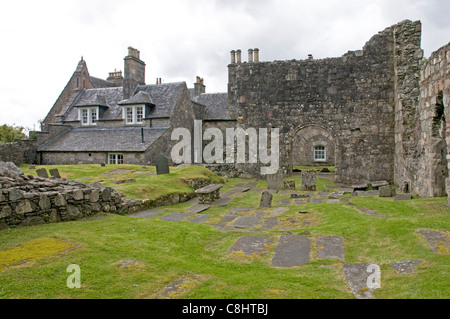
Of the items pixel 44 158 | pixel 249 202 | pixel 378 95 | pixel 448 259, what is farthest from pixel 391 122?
pixel 44 158

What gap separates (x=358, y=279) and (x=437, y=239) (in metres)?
2.21

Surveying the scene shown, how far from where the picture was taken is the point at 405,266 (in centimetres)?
524

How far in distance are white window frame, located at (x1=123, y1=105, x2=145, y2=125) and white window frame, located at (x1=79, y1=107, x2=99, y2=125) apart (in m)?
3.33

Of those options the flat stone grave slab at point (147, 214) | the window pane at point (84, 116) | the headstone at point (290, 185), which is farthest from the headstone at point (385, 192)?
the window pane at point (84, 116)

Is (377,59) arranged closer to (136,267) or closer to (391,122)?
(391,122)

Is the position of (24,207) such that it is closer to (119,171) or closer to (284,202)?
(284,202)

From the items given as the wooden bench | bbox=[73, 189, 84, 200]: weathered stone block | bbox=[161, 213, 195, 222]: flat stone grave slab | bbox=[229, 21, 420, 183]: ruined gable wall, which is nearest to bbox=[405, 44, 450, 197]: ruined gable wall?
bbox=[229, 21, 420, 183]: ruined gable wall

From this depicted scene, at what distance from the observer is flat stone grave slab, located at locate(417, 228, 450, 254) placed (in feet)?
18.5

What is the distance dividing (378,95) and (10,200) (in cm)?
1819

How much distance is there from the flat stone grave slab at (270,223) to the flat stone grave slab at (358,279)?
152 inches

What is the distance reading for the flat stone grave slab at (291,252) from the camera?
233 inches

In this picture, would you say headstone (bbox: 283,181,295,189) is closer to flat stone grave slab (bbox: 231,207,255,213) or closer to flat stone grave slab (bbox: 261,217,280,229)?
flat stone grave slab (bbox: 231,207,255,213)

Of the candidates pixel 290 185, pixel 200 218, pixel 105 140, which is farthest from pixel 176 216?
pixel 105 140

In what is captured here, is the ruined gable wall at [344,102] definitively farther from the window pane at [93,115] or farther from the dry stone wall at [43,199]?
the window pane at [93,115]
